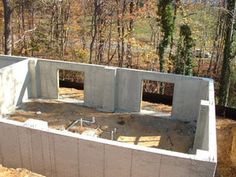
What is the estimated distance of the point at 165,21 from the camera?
19.8 metres

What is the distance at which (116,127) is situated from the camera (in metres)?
12.7

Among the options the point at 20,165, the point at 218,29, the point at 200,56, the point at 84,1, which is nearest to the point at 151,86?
the point at 200,56

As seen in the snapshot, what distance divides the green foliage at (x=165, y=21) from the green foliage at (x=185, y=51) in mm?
725

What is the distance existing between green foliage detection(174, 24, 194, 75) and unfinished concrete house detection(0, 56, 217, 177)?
6.94m

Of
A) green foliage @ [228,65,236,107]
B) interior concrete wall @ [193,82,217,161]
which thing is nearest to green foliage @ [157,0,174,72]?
green foliage @ [228,65,236,107]

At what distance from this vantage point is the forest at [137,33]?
1963cm

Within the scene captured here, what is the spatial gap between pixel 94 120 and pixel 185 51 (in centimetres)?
930

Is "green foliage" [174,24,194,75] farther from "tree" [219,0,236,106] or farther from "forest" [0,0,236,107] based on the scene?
"tree" [219,0,236,106]

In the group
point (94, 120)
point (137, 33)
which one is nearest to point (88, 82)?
point (94, 120)

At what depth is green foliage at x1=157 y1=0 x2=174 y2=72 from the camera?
19344 mm

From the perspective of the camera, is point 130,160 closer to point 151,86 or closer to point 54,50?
point 151,86

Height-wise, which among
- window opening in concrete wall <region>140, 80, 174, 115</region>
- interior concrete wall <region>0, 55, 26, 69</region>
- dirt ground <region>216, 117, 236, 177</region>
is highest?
interior concrete wall <region>0, 55, 26, 69</region>

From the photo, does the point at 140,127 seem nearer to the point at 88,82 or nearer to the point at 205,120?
the point at 88,82

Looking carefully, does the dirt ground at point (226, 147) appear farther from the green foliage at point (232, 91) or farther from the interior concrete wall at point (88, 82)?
the green foliage at point (232, 91)
